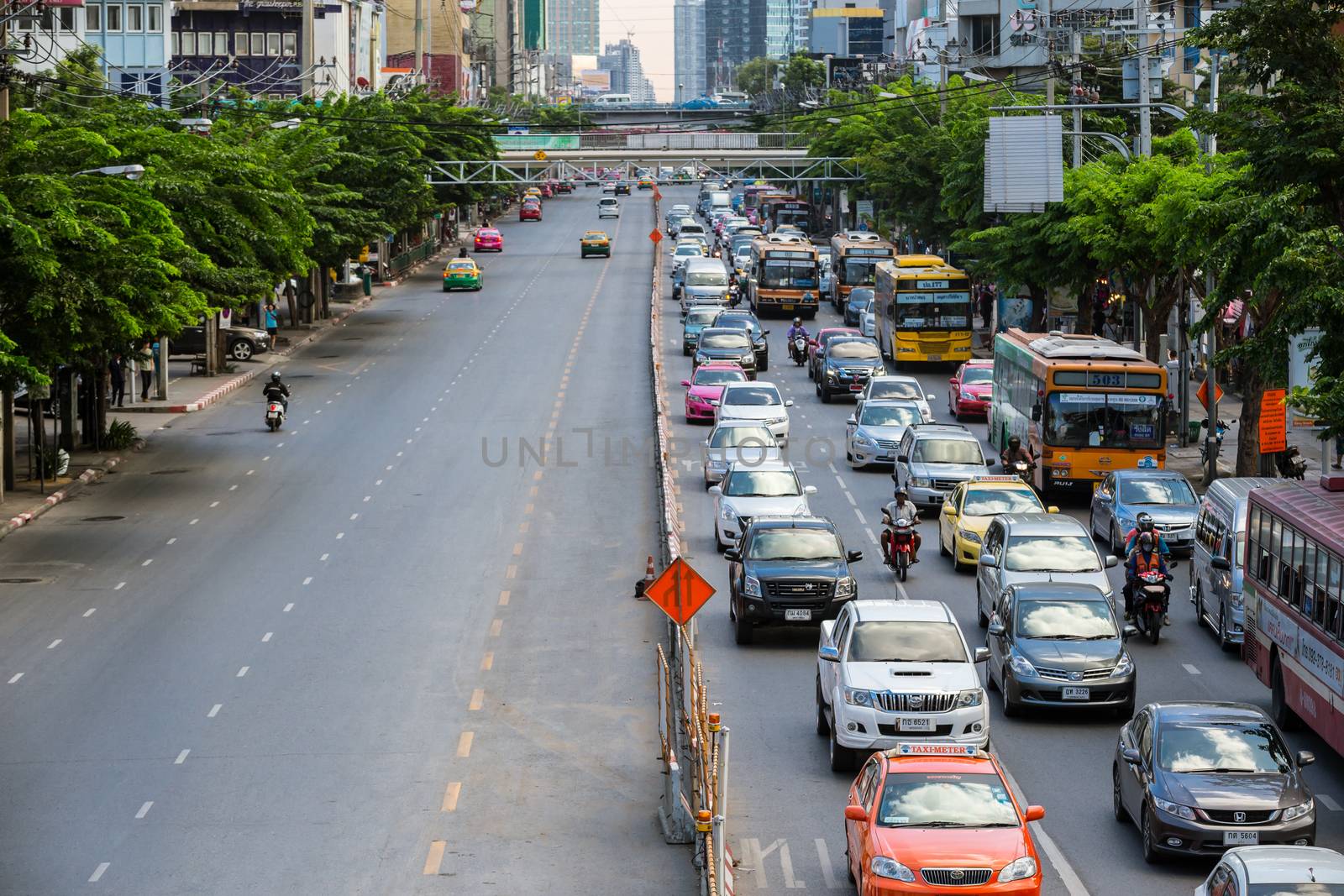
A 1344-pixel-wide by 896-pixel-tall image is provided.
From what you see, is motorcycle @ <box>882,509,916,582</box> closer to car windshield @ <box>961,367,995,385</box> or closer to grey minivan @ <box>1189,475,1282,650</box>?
grey minivan @ <box>1189,475,1282,650</box>

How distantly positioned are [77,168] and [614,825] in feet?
85.8

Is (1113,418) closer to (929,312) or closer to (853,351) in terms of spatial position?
(853,351)

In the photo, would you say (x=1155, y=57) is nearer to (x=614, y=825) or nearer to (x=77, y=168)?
(x=77, y=168)

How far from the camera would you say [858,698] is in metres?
20.6

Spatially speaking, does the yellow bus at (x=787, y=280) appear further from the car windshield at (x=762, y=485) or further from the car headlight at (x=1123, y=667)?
the car headlight at (x=1123, y=667)

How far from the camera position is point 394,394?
55.9 m

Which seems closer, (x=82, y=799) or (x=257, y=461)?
(x=82, y=799)

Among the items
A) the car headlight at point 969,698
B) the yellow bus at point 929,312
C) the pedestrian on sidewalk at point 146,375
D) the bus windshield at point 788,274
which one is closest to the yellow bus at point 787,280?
the bus windshield at point 788,274

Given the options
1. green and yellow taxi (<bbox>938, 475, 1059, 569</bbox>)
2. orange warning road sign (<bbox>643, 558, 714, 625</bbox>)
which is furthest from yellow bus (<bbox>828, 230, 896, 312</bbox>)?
orange warning road sign (<bbox>643, 558, 714, 625</bbox>)

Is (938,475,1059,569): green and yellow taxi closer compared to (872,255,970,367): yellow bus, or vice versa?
(938,475,1059,569): green and yellow taxi

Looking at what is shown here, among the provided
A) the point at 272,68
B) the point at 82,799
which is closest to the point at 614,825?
the point at 82,799

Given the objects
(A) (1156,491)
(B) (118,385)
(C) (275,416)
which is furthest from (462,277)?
(A) (1156,491)

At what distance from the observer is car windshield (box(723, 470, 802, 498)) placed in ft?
113

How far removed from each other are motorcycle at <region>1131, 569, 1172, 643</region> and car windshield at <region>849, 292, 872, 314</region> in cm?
4779
